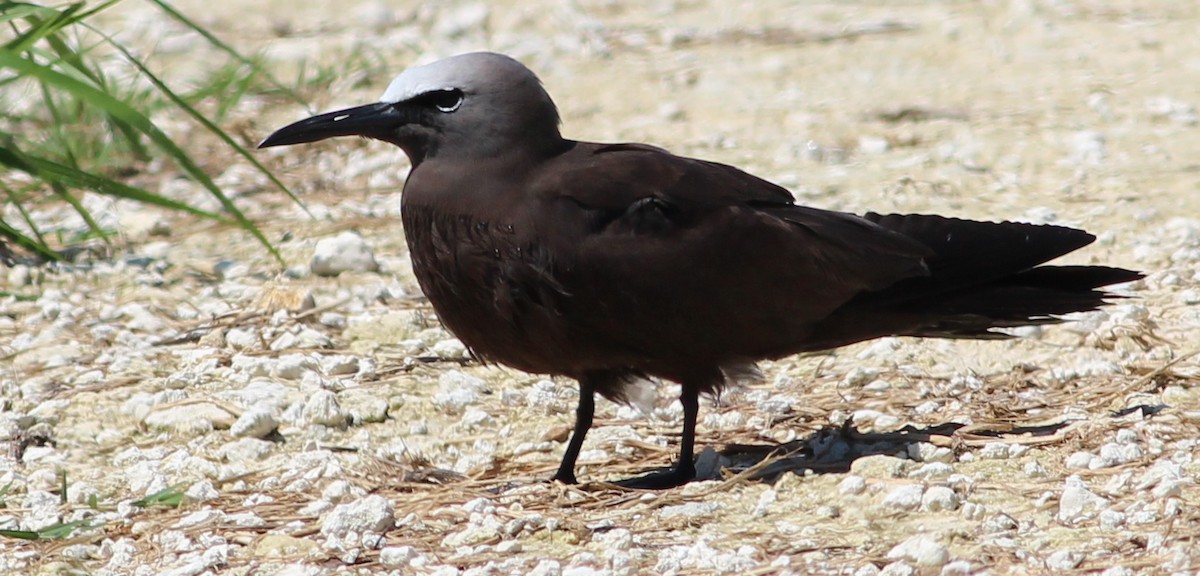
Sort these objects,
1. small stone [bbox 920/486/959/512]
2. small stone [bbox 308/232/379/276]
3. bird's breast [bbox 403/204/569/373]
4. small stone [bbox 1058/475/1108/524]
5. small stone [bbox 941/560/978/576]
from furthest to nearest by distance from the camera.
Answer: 1. small stone [bbox 308/232/379/276]
2. bird's breast [bbox 403/204/569/373]
3. small stone [bbox 920/486/959/512]
4. small stone [bbox 1058/475/1108/524]
5. small stone [bbox 941/560/978/576]

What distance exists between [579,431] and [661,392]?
0.71m

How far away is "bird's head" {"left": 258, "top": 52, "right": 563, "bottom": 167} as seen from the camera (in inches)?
155

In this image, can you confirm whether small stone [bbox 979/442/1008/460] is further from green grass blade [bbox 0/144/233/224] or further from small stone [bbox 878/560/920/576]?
green grass blade [bbox 0/144/233/224]

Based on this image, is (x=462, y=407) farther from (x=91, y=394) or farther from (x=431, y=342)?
(x=91, y=394)

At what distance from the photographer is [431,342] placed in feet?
16.1

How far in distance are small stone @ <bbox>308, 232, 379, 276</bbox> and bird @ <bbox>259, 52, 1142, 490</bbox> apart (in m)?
1.35

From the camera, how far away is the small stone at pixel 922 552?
308 centimetres

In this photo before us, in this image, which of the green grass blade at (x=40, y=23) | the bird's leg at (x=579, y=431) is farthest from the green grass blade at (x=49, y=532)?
the green grass blade at (x=40, y=23)

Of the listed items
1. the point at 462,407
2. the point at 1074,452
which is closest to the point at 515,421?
the point at 462,407

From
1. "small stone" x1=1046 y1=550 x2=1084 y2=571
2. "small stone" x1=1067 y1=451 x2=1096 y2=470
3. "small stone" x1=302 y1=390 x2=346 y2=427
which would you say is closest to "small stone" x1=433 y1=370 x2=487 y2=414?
"small stone" x1=302 y1=390 x2=346 y2=427

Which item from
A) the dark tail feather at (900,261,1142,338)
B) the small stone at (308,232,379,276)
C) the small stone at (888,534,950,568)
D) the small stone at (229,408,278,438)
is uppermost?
the small stone at (308,232,379,276)

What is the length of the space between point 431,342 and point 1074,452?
1.99 meters

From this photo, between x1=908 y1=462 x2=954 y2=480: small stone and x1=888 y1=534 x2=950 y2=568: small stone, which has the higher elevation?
x1=908 y1=462 x2=954 y2=480: small stone

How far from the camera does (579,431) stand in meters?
3.93
